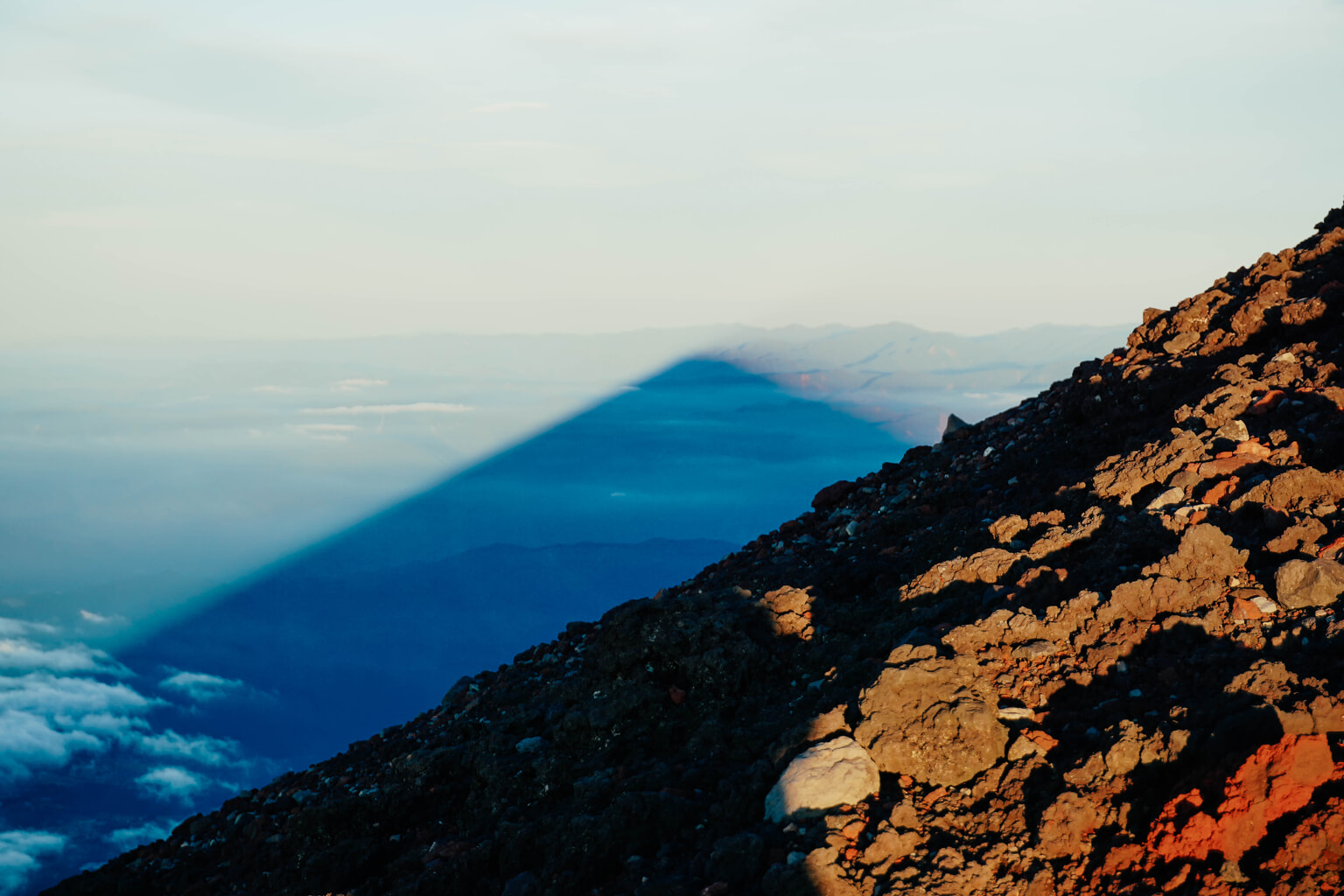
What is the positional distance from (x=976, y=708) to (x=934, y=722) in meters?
0.28

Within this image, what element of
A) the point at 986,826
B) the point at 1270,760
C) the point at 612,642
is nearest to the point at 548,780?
the point at 612,642

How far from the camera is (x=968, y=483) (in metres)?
11.2

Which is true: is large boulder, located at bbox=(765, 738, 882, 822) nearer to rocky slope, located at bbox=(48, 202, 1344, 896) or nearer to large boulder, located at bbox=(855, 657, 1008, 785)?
rocky slope, located at bbox=(48, 202, 1344, 896)

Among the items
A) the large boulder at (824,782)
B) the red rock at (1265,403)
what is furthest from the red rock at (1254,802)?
the red rock at (1265,403)

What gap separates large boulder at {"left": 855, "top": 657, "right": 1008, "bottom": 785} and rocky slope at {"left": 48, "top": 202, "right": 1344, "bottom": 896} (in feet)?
0.06

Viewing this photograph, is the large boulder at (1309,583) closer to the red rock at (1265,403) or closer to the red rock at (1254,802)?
the red rock at (1254,802)

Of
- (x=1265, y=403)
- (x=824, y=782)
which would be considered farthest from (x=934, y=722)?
(x=1265, y=403)

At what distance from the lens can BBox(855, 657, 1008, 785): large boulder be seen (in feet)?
17.9

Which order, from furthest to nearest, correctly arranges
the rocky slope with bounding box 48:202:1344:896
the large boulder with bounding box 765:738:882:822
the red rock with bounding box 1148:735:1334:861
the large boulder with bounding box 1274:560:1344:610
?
the large boulder with bounding box 1274:560:1344:610 → the large boulder with bounding box 765:738:882:822 → the rocky slope with bounding box 48:202:1344:896 → the red rock with bounding box 1148:735:1334:861

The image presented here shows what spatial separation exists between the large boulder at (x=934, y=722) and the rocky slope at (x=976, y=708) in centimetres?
2

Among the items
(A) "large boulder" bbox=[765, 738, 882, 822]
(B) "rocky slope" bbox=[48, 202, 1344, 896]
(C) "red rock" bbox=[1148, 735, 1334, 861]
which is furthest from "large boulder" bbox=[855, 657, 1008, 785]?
(C) "red rock" bbox=[1148, 735, 1334, 861]

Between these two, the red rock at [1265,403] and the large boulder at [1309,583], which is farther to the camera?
the red rock at [1265,403]

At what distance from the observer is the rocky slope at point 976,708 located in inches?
187

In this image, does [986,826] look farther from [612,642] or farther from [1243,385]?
[1243,385]
